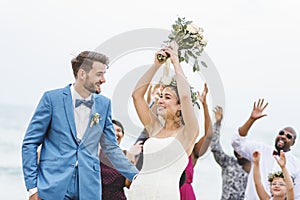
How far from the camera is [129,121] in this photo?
231 inches

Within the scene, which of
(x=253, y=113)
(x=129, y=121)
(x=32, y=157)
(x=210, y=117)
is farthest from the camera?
(x=253, y=113)

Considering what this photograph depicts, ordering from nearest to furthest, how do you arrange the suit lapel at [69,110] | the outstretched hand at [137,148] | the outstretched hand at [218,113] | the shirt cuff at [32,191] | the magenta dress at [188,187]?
the shirt cuff at [32,191] < the suit lapel at [69,110] < the magenta dress at [188,187] < the outstretched hand at [137,148] < the outstretched hand at [218,113]

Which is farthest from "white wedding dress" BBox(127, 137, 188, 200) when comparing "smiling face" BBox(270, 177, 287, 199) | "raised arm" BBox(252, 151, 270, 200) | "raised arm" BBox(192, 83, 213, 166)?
"raised arm" BBox(252, 151, 270, 200)

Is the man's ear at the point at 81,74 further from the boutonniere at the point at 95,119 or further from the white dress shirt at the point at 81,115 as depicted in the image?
the boutonniere at the point at 95,119

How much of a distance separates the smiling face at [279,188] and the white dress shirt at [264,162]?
23 cm

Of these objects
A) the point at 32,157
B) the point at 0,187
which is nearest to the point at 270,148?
the point at 32,157

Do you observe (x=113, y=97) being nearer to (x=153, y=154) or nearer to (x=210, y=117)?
(x=153, y=154)

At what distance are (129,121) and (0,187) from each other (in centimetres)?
844

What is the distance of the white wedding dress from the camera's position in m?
4.74

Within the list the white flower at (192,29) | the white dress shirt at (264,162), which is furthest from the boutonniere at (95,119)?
the white dress shirt at (264,162)

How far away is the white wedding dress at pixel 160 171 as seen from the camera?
4.74 metres

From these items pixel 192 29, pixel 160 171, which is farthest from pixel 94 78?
pixel 192 29

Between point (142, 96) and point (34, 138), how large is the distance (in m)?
0.93

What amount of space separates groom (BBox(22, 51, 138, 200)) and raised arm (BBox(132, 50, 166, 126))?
1.03 feet
